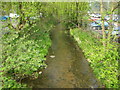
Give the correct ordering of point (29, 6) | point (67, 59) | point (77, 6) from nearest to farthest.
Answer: point (29, 6), point (67, 59), point (77, 6)

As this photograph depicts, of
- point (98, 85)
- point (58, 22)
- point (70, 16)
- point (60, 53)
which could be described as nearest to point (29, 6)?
point (60, 53)

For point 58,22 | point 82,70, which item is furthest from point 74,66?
point 58,22

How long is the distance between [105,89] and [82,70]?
78.5 inches

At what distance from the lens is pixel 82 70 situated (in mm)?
7090

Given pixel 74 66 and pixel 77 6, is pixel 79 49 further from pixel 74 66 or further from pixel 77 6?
pixel 77 6

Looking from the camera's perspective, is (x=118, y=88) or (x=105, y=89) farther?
(x=105, y=89)

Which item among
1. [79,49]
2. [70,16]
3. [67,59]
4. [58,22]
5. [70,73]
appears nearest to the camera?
[70,73]

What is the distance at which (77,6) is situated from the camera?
13.6m

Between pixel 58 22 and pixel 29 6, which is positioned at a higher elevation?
pixel 29 6

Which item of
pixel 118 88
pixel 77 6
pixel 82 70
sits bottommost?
pixel 82 70

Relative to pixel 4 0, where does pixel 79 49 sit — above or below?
below

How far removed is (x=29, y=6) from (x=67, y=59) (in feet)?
13.8

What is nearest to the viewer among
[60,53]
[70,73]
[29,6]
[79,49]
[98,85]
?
[98,85]

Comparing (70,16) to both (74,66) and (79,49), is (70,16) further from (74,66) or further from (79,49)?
(74,66)
